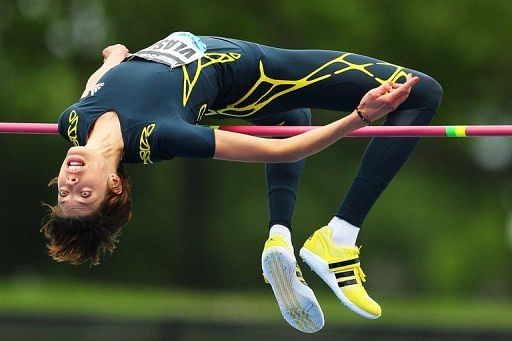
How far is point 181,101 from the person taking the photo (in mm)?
7895

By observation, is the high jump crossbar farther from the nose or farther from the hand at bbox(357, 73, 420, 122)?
the nose

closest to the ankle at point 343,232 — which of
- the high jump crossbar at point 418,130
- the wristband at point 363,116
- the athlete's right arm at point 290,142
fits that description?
the high jump crossbar at point 418,130

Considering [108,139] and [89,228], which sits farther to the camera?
[89,228]

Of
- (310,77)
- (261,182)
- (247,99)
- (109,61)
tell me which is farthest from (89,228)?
(261,182)

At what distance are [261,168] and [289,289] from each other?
14395 millimetres

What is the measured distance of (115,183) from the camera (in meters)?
7.77

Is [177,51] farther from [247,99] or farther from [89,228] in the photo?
[89,228]

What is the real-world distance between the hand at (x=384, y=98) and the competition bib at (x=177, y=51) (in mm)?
1104

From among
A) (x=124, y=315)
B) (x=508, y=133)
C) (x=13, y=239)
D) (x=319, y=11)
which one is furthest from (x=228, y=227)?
(x=508, y=133)

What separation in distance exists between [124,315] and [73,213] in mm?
8115

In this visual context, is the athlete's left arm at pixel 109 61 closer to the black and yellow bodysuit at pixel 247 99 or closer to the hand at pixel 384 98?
the black and yellow bodysuit at pixel 247 99

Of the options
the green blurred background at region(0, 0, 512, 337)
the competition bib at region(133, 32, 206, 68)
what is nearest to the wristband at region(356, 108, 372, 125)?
the competition bib at region(133, 32, 206, 68)

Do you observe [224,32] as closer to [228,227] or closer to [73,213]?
[228,227]

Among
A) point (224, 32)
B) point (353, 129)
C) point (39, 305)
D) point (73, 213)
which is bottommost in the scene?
point (39, 305)
